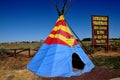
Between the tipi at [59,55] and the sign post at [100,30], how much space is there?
10.7 meters

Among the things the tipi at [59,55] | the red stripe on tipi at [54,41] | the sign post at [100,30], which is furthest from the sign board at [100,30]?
the red stripe on tipi at [54,41]

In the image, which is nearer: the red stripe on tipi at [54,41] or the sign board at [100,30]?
the red stripe on tipi at [54,41]

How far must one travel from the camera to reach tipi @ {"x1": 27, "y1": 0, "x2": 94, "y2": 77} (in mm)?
11477

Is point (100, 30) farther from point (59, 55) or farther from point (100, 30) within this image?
point (59, 55)

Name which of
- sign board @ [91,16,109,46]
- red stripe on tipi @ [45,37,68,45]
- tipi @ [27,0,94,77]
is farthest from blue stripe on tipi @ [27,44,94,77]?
sign board @ [91,16,109,46]

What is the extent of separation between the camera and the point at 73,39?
13078mm

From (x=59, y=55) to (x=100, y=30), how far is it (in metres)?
12.9

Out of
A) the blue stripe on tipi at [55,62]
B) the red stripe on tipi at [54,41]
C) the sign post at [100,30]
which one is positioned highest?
the sign post at [100,30]

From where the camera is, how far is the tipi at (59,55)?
452 inches

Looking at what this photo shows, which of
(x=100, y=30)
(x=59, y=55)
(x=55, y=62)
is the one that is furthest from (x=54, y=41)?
(x=100, y=30)

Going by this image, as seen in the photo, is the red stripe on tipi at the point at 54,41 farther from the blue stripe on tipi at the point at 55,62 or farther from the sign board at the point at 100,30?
the sign board at the point at 100,30

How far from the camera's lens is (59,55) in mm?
11992

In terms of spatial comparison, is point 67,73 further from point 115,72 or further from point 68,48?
point 115,72

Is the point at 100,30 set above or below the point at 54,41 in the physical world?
above
